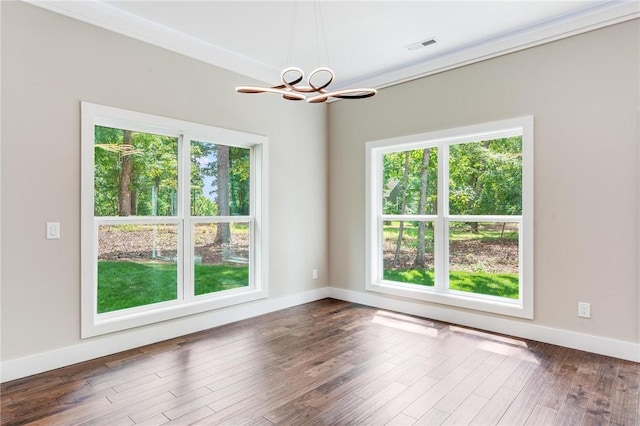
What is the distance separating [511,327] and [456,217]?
1.26 m

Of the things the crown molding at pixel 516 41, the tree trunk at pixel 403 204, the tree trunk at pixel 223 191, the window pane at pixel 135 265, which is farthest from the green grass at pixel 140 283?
the crown molding at pixel 516 41

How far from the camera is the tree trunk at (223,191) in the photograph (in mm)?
4188

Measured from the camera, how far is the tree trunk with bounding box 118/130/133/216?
11.2 ft

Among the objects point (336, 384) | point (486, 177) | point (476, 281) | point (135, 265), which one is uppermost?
→ point (486, 177)

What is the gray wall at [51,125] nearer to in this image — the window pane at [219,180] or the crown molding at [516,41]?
the window pane at [219,180]

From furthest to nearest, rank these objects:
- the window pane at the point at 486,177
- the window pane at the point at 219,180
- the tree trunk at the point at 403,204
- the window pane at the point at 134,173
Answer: the tree trunk at the point at 403,204 < the window pane at the point at 219,180 < the window pane at the point at 486,177 < the window pane at the point at 134,173

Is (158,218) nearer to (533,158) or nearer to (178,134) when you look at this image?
(178,134)

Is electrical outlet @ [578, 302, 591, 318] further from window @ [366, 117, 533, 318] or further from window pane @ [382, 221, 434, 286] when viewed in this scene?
window pane @ [382, 221, 434, 286]

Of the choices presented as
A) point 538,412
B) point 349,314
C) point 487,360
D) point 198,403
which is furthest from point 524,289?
point 198,403

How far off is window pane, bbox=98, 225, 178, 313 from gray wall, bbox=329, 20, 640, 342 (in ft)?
11.2

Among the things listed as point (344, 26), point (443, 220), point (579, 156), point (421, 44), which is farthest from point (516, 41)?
point (443, 220)

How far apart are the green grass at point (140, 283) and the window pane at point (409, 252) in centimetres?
222

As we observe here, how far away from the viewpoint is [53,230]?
2.90 meters

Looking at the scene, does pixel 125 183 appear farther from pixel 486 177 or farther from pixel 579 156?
pixel 579 156
